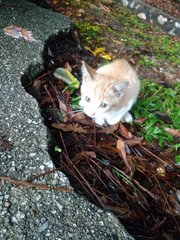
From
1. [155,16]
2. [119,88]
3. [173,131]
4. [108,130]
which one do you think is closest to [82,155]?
[108,130]

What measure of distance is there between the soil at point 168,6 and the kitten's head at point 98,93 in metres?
3.77

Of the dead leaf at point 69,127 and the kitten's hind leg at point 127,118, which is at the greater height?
the dead leaf at point 69,127

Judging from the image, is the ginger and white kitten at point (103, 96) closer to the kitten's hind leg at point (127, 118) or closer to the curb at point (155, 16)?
the kitten's hind leg at point (127, 118)

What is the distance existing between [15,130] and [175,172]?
1.38 m

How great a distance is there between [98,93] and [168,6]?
13.9 ft

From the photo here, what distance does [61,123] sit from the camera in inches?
118

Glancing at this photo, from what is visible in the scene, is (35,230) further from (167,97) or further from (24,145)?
(167,97)

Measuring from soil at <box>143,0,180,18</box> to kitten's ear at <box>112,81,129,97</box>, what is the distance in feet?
12.3

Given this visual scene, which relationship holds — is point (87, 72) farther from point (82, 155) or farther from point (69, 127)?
point (82, 155)

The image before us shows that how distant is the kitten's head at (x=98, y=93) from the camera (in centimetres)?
321

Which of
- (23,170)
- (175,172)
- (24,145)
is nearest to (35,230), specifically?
(23,170)

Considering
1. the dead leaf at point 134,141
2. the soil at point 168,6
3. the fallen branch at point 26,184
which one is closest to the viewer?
the fallen branch at point 26,184

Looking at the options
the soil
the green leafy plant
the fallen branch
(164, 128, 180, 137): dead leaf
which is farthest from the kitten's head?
the soil

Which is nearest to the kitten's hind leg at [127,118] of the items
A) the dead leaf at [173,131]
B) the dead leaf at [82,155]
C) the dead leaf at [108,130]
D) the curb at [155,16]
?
the dead leaf at [108,130]
